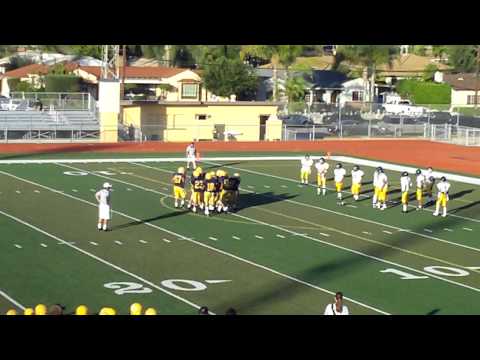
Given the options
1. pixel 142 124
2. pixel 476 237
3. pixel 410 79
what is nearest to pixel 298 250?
pixel 476 237

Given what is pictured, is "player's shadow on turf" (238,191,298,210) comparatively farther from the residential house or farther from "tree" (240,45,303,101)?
the residential house

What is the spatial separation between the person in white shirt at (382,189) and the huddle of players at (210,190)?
360 cm

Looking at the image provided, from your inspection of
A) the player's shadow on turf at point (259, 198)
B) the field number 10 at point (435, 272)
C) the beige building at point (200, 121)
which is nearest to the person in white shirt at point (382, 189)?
the player's shadow on turf at point (259, 198)

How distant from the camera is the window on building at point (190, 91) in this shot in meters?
66.5

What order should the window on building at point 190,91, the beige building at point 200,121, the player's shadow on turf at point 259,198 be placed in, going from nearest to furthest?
the player's shadow on turf at point 259,198
the beige building at point 200,121
the window on building at point 190,91

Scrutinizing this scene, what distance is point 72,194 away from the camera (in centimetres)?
2731

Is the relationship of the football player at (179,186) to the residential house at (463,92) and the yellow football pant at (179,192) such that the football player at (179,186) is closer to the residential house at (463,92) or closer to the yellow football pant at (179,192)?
the yellow football pant at (179,192)

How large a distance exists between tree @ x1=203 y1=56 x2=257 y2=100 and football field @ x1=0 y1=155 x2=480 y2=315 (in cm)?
3706

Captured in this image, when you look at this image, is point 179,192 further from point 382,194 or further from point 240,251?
point 240,251

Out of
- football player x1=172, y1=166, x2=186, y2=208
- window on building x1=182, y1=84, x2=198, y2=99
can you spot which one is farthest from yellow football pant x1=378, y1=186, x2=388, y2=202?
window on building x1=182, y1=84, x2=198, y2=99

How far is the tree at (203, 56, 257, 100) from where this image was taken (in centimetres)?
6694
